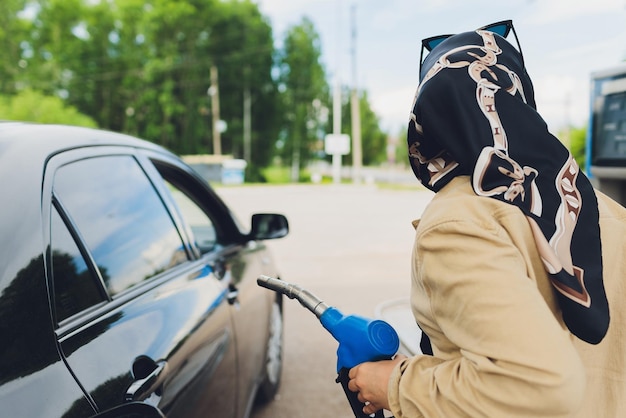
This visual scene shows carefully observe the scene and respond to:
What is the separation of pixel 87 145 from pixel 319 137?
163 feet

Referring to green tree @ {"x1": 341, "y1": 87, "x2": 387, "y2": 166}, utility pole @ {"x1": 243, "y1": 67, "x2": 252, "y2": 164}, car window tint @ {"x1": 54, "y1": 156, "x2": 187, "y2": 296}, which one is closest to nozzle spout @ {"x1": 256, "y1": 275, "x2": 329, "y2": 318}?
car window tint @ {"x1": 54, "y1": 156, "x2": 187, "y2": 296}

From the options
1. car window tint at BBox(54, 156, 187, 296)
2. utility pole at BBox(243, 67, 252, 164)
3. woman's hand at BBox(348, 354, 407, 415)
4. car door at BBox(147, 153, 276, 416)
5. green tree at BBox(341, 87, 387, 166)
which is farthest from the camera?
green tree at BBox(341, 87, 387, 166)

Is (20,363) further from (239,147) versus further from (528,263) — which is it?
(239,147)

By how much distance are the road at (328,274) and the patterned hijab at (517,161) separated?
275cm

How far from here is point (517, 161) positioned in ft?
3.48

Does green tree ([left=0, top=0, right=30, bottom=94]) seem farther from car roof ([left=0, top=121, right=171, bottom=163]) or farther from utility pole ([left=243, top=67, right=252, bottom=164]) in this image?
car roof ([left=0, top=121, right=171, bottom=163])

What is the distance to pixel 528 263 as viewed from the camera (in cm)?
102

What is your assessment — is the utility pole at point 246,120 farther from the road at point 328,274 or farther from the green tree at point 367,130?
the road at point 328,274

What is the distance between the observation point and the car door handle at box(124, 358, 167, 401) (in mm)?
1404

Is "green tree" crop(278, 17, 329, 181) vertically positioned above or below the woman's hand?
above

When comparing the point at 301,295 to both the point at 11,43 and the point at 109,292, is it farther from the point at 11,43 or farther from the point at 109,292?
the point at 11,43

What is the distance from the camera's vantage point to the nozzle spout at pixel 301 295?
1303mm

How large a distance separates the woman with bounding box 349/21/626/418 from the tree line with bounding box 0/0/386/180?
4291 cm

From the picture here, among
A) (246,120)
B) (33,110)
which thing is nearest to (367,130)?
(246,120)
